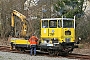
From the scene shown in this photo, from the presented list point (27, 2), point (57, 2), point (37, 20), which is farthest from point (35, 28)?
point (27, 2)

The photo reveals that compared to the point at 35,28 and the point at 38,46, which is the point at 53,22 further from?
the point at 35,28

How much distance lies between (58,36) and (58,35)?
0.08m

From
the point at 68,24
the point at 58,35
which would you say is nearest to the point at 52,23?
the point at 58,35

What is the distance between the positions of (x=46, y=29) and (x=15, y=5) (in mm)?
19163

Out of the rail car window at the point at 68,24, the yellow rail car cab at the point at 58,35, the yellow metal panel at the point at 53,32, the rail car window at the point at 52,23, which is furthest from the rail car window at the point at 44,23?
the rail car window at the point at 68,24

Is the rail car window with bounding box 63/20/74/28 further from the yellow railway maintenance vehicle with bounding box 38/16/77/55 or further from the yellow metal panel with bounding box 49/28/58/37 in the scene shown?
the yellow metal panel with bounding box 49/28/58/37

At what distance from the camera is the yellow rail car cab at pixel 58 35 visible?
69.4 feet

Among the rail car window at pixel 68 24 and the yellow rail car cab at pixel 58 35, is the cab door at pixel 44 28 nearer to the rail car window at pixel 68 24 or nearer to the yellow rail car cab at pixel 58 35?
the yellow rail car cab at pixel 58 35

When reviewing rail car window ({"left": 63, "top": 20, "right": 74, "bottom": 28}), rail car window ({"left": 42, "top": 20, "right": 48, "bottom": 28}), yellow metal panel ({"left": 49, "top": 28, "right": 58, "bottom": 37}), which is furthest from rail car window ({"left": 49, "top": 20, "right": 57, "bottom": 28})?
rail car window ({"left": 63, "top": 20, "right": 74, "bottom": 28})

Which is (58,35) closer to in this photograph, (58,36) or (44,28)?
(58,36)

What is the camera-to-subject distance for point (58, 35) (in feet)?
69.7

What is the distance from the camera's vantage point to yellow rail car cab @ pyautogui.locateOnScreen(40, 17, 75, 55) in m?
21.1

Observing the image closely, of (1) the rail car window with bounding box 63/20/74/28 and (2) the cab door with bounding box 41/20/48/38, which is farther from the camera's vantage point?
(2) the cab door with bounding box 41/20/48/38

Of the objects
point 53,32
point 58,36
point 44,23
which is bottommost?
point 58,36
